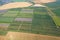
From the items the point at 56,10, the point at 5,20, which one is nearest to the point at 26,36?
the point at 5,20

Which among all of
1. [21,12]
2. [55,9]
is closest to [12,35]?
[21,12]

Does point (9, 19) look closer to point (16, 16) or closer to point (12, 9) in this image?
point (16, 16)

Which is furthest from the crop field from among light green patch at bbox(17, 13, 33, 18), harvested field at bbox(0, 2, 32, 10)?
harvested field at bbox(0, 2, 32, 10)

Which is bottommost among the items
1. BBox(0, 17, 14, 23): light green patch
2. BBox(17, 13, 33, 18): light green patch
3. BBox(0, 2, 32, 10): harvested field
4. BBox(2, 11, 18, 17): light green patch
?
BBox(0, 17, 14, 23): light green patch

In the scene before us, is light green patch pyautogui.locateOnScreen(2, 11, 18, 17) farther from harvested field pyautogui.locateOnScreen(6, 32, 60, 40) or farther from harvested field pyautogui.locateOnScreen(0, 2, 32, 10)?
harvested field pyautogui.locateOnScreen(6, 32, 60, 40)

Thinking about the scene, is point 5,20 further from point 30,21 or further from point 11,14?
point 30,21

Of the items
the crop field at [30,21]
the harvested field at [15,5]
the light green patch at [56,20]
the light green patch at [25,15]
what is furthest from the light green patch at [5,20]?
the light green patch at [56,20]

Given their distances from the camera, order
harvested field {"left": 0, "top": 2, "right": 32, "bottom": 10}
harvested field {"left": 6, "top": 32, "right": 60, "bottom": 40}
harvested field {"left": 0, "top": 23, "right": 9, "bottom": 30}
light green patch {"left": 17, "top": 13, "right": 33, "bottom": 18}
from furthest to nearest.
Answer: harvested field {"left": 0, "top": 2, "right": 32, "bottom": 10}, light green patch {"left": 17, "top": 13, "right": 33, "bottom": 18}, harvested field {"left": 0, "top": 23, "right": 9, "bottom": 30}, harvested field {"left": 6, "top": 32, "right": 60, "bottom": 40}

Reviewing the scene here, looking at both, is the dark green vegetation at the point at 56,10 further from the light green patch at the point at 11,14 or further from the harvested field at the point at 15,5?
the light green patch at the point at 11,14

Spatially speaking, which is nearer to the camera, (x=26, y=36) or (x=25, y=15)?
(x=26, y=36)
